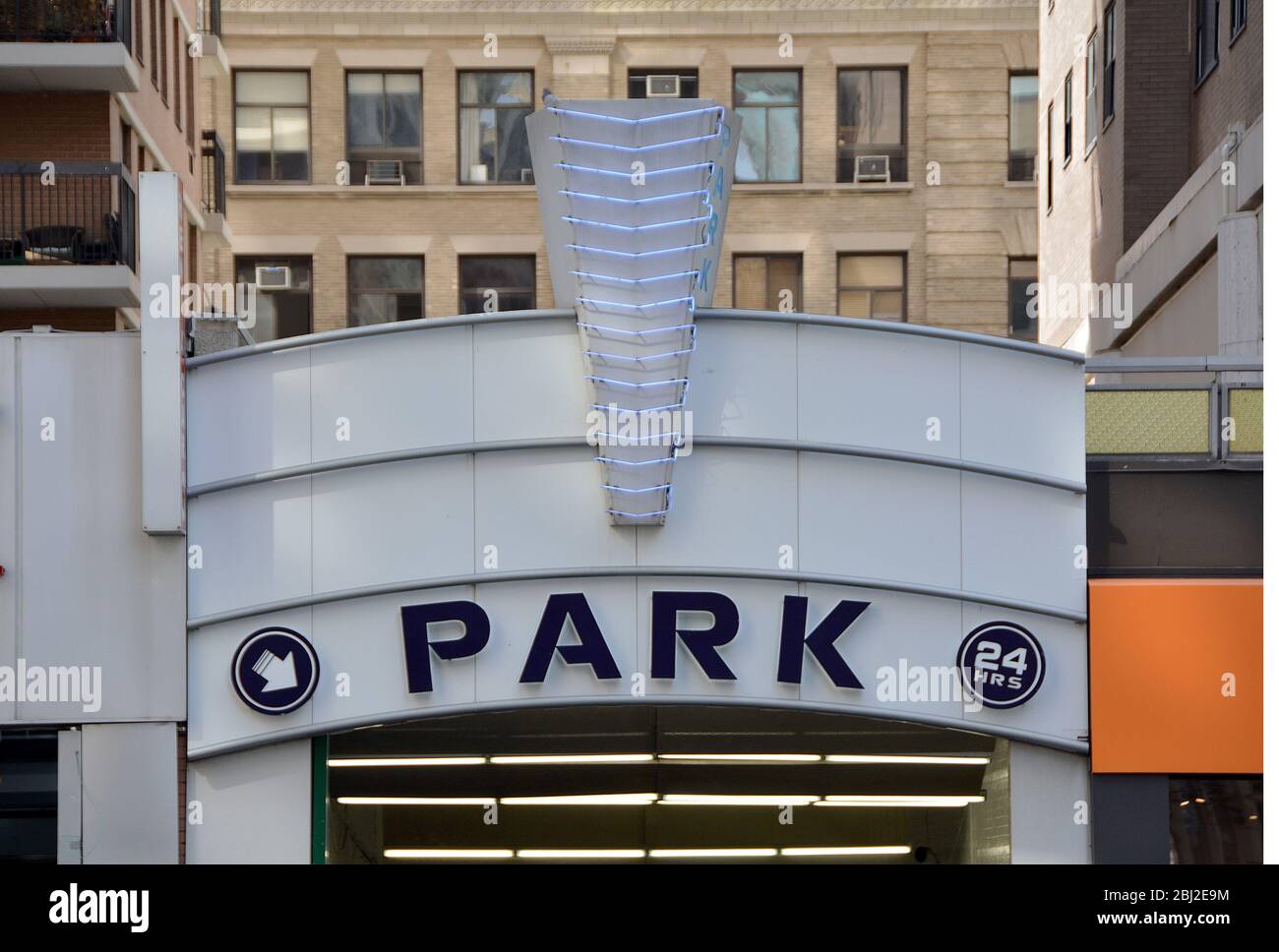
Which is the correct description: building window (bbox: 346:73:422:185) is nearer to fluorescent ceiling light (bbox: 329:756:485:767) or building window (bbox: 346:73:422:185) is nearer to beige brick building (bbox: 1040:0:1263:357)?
beige brick building (bbox: 1040:0:1263:357)

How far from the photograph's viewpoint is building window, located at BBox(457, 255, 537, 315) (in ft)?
112

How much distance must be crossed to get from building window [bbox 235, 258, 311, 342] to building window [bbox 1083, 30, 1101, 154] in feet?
45.7

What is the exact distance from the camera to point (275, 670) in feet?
47.4

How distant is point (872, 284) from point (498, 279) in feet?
22.1

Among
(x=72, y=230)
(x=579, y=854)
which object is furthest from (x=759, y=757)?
(x=72, y=230)

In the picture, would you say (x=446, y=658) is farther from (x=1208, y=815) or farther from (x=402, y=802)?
(x=1208, y=815)

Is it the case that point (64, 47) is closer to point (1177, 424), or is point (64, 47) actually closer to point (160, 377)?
point (160, 377)

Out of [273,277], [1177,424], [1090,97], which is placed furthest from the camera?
[273,277]

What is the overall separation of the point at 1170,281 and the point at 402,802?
11.4 m

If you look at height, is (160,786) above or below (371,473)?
below

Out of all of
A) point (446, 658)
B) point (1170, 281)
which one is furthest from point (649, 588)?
point (1170, 281)

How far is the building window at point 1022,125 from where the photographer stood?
3459 cm

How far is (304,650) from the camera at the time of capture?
47.5ft

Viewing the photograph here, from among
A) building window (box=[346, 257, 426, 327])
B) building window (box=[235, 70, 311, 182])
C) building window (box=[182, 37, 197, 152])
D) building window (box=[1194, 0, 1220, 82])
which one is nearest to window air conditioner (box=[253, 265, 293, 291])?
building window (box=[346, 257, 426, 327])
